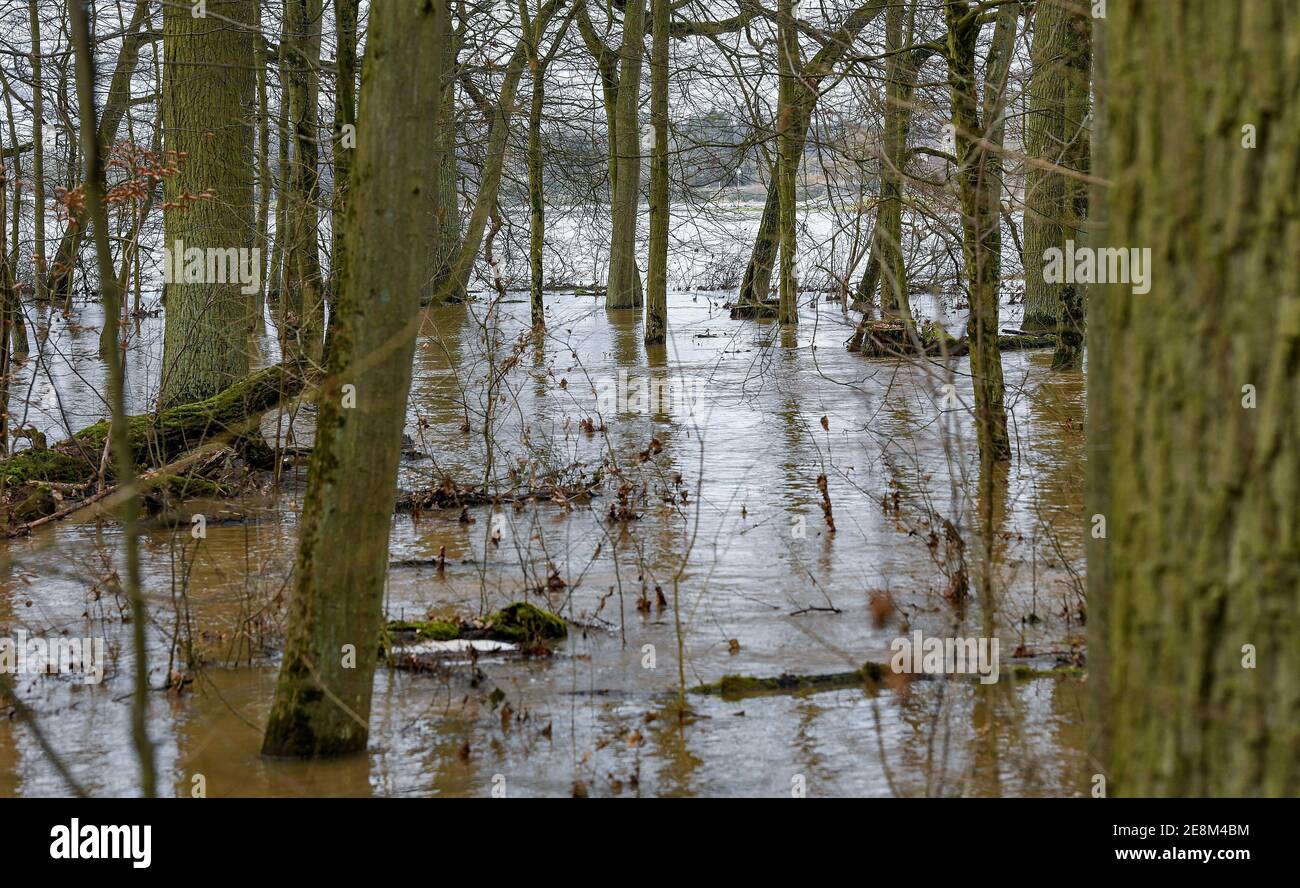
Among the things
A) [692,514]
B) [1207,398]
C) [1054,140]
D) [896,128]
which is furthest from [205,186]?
[1207,398]

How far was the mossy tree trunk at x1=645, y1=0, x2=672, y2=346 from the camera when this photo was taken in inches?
755

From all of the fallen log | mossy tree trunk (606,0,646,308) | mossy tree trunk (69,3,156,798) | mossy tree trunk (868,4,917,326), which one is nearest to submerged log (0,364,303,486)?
mossy tree trunk (868,4,917,326)

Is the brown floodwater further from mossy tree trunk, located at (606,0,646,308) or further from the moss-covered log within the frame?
mossy tree trunk, located at (606,0,646,308)

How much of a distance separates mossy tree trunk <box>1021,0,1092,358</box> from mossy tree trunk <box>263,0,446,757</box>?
7.21 feet

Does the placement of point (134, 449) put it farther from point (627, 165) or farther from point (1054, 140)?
point (627, 165)

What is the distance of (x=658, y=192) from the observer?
20422mm

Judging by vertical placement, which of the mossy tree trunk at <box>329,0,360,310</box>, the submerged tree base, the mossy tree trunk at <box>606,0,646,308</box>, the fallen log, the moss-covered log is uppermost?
the mossy tree trunk at <box>606,0,646,308</box>

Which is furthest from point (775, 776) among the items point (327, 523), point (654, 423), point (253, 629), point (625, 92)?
point (625, 92)

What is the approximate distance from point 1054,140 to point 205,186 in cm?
779

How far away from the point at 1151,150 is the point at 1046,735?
11.4ft

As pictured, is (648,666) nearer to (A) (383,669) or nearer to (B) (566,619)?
(B) (566,619)

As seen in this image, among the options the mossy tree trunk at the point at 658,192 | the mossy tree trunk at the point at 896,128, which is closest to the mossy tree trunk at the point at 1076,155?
the mossy tree trunk at the point at 896,128

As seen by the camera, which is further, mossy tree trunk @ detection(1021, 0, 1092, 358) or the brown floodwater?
mossy tree trunk @ detection(1021, 0, 1092, 358)

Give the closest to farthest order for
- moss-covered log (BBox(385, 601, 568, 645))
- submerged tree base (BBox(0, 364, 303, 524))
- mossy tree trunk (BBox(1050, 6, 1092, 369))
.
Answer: moss-covered log (BBox(385, 601, 568, 645)) < mossy tree trunk (BBox(1050, 6, 1092, 369)) < submerged tree base (BBox(0, 364, 303, 524))
